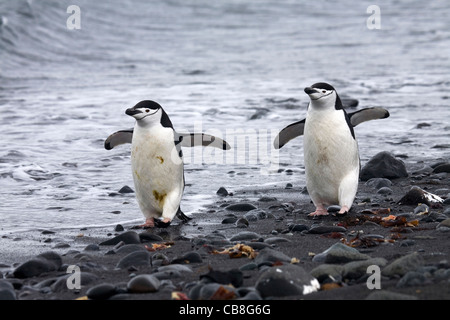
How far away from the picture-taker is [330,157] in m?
6.47

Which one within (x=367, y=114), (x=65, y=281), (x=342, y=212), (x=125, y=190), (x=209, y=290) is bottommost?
(x=125, y=190)

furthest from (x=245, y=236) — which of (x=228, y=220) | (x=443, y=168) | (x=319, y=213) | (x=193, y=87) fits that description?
(x=193, y=87)

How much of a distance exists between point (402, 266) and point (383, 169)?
369 cm

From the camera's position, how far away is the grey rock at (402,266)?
4.16 meters

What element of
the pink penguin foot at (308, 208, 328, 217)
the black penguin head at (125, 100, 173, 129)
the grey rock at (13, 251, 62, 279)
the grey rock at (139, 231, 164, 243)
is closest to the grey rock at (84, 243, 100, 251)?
the grey rock at (139, 231, 164, 243)

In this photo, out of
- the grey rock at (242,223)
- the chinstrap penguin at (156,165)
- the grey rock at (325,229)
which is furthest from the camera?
the chinstrap penguin at (156,165)

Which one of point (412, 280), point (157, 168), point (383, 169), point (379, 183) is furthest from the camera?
point (383, 169)

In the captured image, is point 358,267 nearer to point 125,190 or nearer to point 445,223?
point 445,223

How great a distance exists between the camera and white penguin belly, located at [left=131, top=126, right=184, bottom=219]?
6535 mm

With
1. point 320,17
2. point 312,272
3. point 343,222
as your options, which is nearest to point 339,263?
point 312,272

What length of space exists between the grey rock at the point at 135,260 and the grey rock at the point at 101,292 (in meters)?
0.65

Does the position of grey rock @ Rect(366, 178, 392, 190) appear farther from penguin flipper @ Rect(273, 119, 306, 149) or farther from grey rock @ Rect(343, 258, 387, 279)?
grey rock @ Rect(343, 258, 387, 279)

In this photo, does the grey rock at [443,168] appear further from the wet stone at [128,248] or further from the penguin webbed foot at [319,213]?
the wet stone at [128,248]

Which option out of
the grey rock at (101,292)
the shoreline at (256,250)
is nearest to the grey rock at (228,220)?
the shoreline at (256,250)
